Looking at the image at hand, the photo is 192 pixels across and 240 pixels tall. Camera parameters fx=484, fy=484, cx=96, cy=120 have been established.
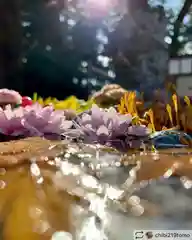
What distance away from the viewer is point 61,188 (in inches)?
11.6

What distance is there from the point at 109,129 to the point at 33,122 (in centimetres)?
7

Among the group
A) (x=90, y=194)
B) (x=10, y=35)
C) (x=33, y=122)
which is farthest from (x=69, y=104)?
(x=10, y=35)

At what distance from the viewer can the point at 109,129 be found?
0.39 meters

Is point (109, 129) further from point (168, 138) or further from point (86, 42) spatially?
point (86, 42)

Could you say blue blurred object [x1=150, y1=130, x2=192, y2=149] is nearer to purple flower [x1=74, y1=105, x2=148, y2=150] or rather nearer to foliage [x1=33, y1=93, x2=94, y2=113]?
purple flower [x1=74, y1=105, x2=148, y2=150]

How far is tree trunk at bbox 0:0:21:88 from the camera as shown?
156 centimetres

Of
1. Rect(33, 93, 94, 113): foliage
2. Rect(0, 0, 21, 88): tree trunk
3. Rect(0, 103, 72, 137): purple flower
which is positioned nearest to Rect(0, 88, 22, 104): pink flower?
Rect(33, 93, 94, 113): foliage

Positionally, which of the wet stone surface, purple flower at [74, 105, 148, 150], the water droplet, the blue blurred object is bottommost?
the water droplet

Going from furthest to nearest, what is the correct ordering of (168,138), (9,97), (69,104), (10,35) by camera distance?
(10,35), (69,104), (9,97), (168,138)

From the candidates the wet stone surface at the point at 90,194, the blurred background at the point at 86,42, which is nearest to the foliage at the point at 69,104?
the blurred background at the point at 86,42

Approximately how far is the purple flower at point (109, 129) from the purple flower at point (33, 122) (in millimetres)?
17

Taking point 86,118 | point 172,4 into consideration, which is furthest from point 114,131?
point 172,4

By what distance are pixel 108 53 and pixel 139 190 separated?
3.53 feet

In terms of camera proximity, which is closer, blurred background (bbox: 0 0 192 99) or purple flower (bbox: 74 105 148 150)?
purple flower (bbox: 74 105 148 150)
